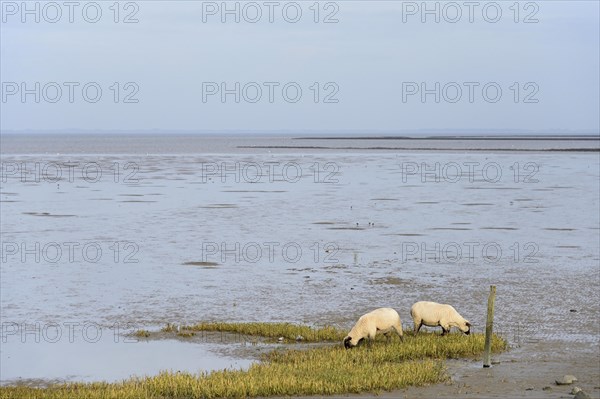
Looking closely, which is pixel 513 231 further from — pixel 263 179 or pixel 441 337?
pixel 263 179

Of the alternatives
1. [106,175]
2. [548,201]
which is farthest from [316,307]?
[106,175]

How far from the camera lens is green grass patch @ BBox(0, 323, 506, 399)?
16641mm

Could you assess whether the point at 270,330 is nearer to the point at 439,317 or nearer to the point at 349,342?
the point at 349,342

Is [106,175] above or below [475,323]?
above

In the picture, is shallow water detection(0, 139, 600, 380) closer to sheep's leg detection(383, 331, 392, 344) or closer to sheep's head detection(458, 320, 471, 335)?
sheep's head detection(458, 320, 471, 335)

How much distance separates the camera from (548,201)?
62844 millimetres

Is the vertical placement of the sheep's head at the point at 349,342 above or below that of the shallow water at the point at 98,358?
above

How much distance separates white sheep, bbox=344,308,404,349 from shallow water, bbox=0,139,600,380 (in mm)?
3469

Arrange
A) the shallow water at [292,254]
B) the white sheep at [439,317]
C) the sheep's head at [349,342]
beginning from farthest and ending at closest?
the shallow water at [292,254], the white sheep at [439,317], the sheep's head at [349,342]

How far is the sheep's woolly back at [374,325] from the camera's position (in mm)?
20125

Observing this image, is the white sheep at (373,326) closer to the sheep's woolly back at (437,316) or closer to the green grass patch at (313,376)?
the green grass patch at (313,376)

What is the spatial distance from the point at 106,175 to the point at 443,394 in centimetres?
8102

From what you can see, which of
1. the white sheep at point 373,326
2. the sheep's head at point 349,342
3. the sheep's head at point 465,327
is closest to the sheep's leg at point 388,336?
the white sheep at point 373,326

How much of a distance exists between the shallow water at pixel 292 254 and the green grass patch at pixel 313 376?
6.86 ft
